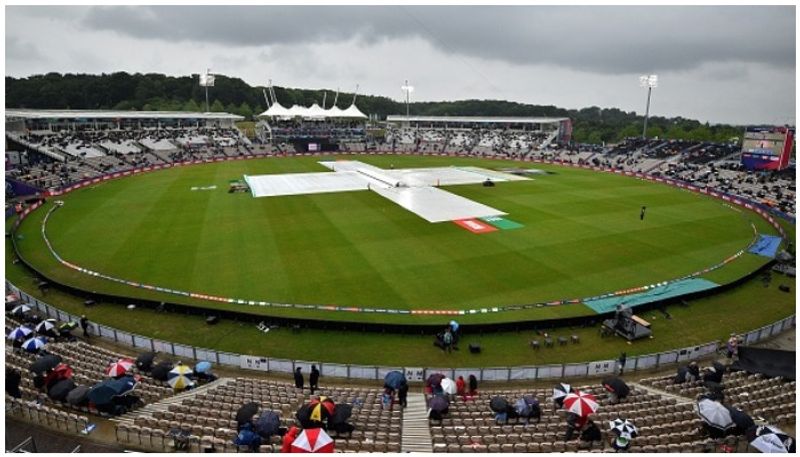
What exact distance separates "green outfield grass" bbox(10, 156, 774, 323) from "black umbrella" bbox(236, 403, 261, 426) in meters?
11.2

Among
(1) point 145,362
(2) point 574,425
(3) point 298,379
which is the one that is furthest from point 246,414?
(2) point 574,425

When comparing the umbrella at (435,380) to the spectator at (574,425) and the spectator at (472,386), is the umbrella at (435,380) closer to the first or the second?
the spectator at (472,386)

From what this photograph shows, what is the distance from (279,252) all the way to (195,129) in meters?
97.9

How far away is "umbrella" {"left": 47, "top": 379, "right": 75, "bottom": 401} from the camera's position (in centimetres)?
1603

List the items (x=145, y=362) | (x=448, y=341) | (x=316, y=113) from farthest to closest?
(x=316, y=113) < (x=448, y=341) < (x=145, y=362)

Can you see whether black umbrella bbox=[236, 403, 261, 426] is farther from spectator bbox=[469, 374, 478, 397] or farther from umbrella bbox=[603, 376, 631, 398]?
umbrella bbox=[603, 376, 631, 398]

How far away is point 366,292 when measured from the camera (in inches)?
1161

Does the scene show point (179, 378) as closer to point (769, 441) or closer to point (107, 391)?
point (107, 391)

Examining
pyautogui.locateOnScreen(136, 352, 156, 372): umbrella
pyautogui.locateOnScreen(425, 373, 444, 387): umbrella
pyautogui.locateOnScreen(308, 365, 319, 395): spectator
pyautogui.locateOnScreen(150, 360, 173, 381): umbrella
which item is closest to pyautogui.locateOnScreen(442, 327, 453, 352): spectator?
pyautogui.locateOnScreen(425, 373, 444, 387): umbrella

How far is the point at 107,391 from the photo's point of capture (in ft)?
51.2

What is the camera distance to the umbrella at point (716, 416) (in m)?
14.2

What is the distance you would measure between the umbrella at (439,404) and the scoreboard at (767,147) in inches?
3156

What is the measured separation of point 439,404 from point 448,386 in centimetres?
203

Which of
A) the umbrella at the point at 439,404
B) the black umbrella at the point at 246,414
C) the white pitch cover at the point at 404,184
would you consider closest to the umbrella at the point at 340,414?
the black umbrella at the point at 246,414
